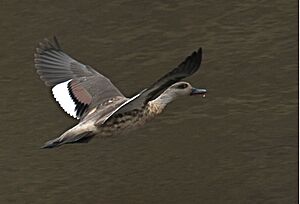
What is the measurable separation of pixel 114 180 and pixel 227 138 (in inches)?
32.1

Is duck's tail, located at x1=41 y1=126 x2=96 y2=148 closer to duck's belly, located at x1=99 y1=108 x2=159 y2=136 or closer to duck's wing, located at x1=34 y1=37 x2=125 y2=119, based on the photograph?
duck's belly, located at x1=99 y1=108 x2=159 y2=136

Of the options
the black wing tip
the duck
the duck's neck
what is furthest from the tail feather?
the black wing tip

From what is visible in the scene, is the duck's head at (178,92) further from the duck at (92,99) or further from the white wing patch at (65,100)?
the white wing patch at (65,100)

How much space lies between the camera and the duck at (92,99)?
5.14m

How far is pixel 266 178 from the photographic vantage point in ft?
18.5

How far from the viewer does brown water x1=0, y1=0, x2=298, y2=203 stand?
5656 millimetres

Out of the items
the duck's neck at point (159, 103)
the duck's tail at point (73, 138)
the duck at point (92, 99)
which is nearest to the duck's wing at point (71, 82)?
the duck at point (92, 99)

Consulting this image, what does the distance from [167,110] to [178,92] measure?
1.23m

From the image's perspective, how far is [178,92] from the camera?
5395 millimetres

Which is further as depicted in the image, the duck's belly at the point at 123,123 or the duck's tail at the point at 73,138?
the duck's belly at the point at 123,123

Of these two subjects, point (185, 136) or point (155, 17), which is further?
point (155, 17)

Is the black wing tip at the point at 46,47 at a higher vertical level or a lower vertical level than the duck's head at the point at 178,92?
higher

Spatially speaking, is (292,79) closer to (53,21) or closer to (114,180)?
(114,180)

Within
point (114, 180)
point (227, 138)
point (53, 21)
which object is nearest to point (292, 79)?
point (227, 138)
